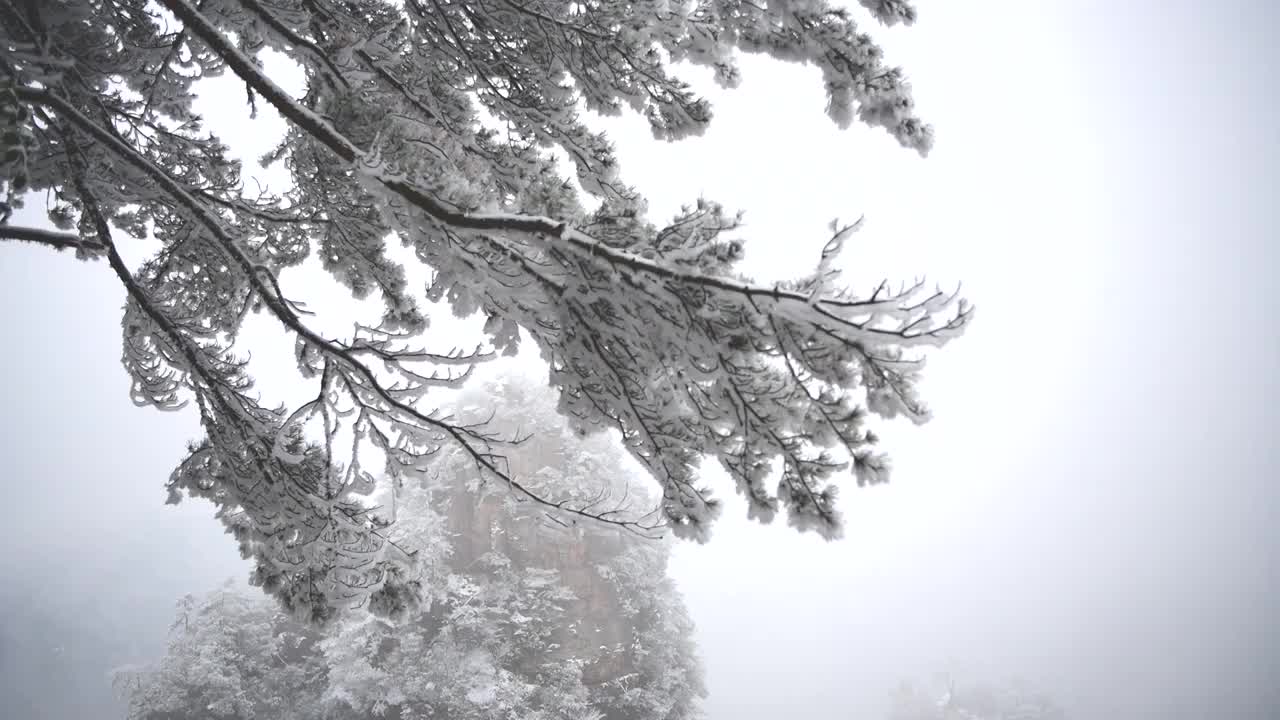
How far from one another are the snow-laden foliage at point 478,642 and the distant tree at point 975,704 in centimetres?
3282

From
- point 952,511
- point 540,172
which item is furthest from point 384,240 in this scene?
point 952,511

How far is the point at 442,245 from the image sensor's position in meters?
2.39

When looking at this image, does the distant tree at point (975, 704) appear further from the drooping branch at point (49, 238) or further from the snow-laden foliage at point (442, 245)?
the drooping branch at point (49, 238)

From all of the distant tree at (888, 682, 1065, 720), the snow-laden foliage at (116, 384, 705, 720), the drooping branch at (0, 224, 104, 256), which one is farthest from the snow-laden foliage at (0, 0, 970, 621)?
the distant tree at (888, 682, 1065, 720)

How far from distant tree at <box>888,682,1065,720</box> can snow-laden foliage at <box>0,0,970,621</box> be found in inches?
1816

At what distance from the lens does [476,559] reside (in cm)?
1527

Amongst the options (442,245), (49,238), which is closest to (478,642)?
(49,238)

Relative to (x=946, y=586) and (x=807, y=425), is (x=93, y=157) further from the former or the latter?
(x=946, y=586)

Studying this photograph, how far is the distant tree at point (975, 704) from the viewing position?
36.1m

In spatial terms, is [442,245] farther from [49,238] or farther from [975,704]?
[975,704]

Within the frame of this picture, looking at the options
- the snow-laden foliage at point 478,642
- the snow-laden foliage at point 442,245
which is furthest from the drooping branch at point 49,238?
the snow-laden foliage at point 478,642

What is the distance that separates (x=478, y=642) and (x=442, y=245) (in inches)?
567

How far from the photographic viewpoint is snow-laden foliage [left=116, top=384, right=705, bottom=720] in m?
13.4

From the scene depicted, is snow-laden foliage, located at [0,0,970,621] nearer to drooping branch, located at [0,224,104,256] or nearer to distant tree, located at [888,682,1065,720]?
drooping branch, located at [0,224,104,256]
